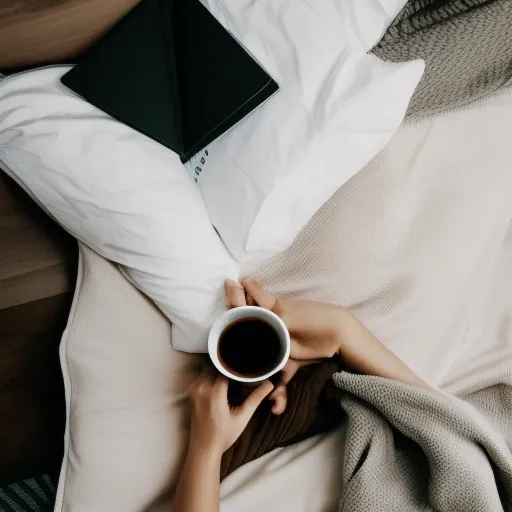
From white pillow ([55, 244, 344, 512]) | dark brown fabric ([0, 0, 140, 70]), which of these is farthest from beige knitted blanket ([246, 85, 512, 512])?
dark brown fabric ([0, 0, 140, 70])

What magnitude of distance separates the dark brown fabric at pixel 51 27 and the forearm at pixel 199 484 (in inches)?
25.4

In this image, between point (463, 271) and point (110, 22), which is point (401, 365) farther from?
point (110, 22)

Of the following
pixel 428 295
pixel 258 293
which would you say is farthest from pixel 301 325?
pixel 428 295

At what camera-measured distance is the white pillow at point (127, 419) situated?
802 mm

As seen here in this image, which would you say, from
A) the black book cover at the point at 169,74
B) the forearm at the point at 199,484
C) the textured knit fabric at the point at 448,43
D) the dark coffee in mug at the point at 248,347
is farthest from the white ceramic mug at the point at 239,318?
the textured knit fabric at the point at 448,43

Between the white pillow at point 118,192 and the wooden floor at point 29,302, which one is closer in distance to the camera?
the white pillow at point 118,192

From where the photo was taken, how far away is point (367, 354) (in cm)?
87

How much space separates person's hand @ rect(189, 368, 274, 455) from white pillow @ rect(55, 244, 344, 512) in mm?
63

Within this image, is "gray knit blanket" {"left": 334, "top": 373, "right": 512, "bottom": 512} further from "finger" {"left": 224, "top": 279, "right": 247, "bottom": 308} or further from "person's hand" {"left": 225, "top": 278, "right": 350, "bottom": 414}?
"finger" {"left": 224, "top": 279, "right": 247, "bottom": 308}

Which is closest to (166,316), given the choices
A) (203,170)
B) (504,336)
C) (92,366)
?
(92,366)

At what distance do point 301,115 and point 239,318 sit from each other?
291 mm

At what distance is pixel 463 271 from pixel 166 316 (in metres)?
0.51

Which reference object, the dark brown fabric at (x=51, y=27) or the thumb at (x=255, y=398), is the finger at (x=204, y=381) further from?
the dark brown fabric at (x=51, y=27)

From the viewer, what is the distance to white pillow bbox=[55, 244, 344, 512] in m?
0.80
